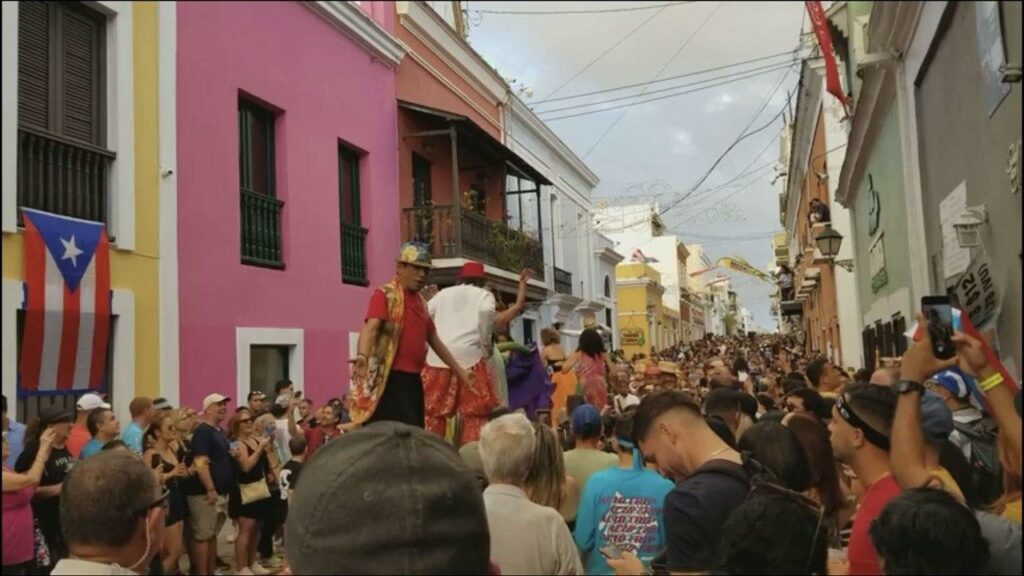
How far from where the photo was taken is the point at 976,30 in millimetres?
1493

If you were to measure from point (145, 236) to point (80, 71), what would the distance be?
31 centimetres

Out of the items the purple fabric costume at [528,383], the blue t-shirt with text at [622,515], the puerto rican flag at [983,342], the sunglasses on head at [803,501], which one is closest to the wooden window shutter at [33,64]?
the puerto rican flag at [983,342]

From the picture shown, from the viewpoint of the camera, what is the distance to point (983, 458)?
297cm

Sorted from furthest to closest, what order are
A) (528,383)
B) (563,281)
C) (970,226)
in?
(563,281), (528,383), (970,226)

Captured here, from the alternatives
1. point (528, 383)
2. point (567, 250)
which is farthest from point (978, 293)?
point (567, 250)

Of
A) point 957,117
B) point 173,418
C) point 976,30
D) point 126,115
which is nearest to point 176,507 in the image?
point 173,418

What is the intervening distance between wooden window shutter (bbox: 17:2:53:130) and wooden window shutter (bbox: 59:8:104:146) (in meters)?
0.03

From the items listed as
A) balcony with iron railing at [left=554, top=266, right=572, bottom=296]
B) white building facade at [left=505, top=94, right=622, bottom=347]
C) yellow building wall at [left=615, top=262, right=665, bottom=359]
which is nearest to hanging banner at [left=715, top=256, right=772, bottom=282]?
white building facade at [left=505, top=94, right=622, bottom=347]

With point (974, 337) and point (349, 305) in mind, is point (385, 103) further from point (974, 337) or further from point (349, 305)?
point (974, 337)

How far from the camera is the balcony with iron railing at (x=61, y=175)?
142cm

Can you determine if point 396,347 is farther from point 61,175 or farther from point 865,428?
point 61,175

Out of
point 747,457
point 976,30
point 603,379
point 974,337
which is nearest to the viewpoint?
point 976,30

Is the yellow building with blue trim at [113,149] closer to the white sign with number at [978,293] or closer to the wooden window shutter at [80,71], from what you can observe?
the wooden window shutter at [80,71]

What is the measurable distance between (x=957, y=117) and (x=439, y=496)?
201 centimetres
